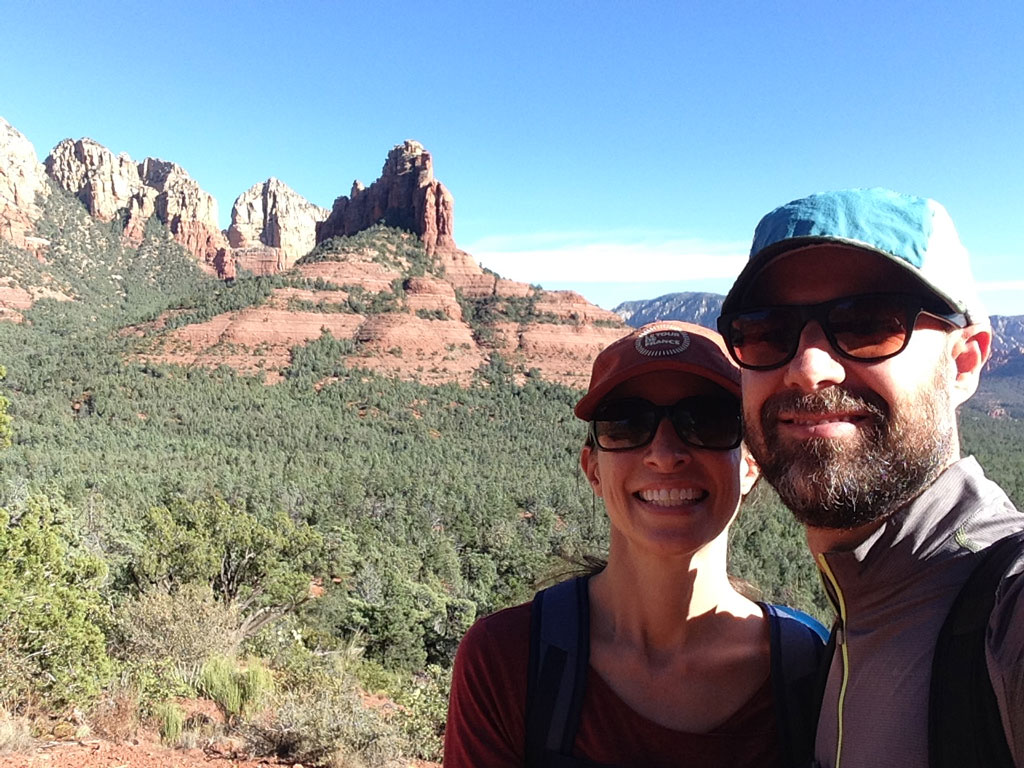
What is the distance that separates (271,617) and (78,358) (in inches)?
2445

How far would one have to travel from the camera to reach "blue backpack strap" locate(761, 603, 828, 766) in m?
1.58

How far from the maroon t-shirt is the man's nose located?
0.93 metres

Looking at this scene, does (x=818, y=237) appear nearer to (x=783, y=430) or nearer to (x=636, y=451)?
(x=783, y=430)

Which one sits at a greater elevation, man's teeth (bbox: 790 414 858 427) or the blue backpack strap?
man's teeth (bbox: 790 414 858 427)

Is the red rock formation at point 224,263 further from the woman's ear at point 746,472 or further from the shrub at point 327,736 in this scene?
the woman's ear at point 746,472

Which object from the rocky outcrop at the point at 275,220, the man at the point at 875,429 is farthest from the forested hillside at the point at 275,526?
the rocky outcrop at the point at 275,220

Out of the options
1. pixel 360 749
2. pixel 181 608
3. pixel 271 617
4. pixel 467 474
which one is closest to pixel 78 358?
pixel 467 474

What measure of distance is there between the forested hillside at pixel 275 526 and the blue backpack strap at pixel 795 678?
56 centimetres

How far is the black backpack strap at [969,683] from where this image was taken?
0.99m

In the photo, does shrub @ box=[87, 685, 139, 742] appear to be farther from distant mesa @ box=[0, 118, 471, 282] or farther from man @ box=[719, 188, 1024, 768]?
distant mesa @ box=[0, 118, 471, 282]

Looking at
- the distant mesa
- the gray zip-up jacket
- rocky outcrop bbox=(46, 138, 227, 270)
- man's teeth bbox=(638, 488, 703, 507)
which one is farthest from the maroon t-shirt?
rocky outcrop bbox=(46, 138, 227, 270)

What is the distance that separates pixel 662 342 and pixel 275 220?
18611cm

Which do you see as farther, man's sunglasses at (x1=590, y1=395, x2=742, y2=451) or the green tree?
the green tree

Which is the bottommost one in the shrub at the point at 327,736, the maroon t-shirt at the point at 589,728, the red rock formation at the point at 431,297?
the shrub at the point at 327,736
